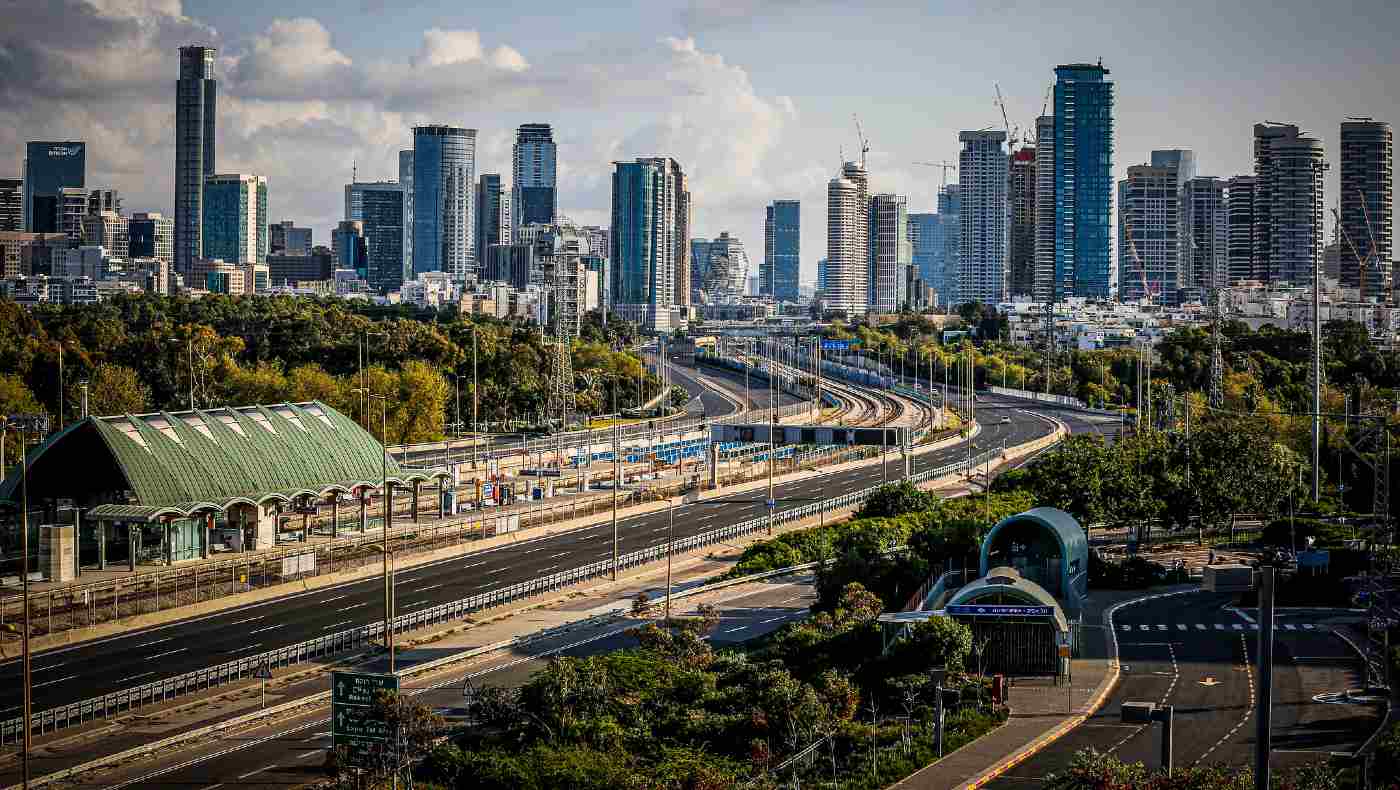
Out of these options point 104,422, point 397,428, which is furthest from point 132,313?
point 104,422

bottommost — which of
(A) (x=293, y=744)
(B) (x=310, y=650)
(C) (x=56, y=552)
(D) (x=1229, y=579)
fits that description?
(A) (x=293, y=744)

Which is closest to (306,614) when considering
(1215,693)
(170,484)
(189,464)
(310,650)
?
(310,650)

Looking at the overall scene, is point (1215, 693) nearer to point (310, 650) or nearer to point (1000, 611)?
point (1000, 611)

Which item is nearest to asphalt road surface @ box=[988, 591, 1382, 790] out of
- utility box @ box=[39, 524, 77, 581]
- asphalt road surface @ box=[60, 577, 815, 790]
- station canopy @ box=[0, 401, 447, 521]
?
asphalt road surface @ box=[60, 577, 815, 790]

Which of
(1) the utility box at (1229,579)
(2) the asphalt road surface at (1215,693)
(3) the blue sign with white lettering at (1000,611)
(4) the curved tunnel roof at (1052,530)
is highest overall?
(4) the curved tunnel roof at (1052,530)

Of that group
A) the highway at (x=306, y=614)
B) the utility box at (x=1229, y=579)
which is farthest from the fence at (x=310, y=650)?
the utility box at (x=1229, y=579)

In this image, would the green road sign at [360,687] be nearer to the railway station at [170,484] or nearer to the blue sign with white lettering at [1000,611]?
the blue sign with white lettering at [1000,611]

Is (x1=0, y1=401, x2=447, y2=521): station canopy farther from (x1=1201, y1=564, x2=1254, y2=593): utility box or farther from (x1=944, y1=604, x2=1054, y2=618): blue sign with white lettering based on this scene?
(x1=1201, y1=564, x2=1254, y2=593): utility box

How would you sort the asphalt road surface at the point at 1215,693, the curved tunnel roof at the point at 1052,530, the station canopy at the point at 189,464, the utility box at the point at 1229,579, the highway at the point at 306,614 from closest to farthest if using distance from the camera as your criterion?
the asphalt road surface at the point at 1215,693
the highway at the point at 306,614
the curved tunnel roof at the point at 1052,530
the utility box at the point at 1229,579
the station canopy at the point at 189,464
